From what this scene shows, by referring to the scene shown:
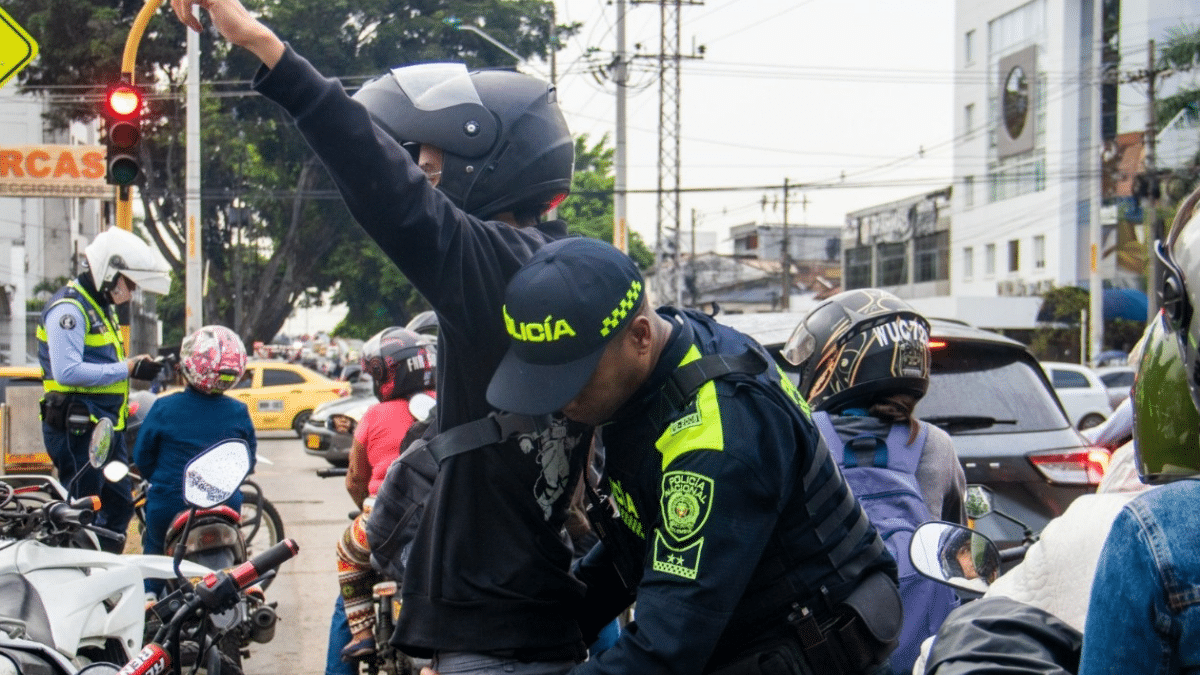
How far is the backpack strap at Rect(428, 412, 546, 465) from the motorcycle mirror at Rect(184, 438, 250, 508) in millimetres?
1931

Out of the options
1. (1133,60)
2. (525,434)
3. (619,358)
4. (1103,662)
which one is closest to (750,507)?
(619,358)

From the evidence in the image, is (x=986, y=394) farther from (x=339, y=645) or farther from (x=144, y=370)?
(x=144, y=370)

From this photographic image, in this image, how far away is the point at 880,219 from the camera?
60719 mm

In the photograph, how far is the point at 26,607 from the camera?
3.77 metres

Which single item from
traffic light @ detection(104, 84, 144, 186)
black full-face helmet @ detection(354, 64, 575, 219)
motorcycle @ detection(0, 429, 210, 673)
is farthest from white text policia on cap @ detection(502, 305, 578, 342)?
traffic light @ detection(104, 84, 144, 186)

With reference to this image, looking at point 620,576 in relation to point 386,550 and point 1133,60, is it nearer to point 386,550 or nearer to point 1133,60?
point 386,550

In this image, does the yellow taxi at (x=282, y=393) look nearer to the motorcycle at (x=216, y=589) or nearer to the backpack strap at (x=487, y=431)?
the motorcycle at (x=216, y=589)

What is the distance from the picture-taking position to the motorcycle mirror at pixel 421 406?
5205mm

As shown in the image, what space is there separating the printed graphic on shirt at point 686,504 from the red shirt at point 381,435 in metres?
3.45

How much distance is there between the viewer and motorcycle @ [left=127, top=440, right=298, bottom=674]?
3377 mm

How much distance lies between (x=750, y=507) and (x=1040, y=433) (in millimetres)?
4098

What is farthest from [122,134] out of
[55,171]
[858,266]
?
A: [858,266]

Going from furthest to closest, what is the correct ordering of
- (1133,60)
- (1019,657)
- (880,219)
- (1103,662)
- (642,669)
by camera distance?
(880,219)
(1133,60)
(642,669)
(1019,657)
(1103,662)

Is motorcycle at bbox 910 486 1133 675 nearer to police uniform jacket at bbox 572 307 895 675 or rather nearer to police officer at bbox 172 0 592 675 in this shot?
police uniform jacket at bbox 572 307 895 675
